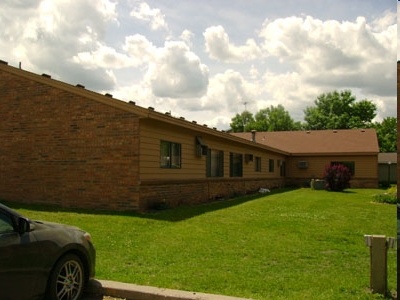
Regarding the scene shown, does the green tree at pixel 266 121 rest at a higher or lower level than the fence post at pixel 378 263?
higher

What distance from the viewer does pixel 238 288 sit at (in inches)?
213

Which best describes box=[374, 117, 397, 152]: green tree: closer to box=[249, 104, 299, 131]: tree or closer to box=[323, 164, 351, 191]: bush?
box=[249, 104, 299, 131]: tree

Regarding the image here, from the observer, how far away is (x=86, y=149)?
13258 millimetres

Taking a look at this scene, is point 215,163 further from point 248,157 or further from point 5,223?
point 5,223

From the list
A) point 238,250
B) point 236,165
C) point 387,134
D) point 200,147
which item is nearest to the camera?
point 238,250

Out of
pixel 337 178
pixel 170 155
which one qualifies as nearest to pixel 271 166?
pixel 337 178

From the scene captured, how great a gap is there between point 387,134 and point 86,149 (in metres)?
61.4

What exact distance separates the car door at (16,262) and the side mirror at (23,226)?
0.04 metres

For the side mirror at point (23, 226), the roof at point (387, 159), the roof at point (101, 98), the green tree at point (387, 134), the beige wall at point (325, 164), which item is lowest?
the side mirror at point (23, 226)

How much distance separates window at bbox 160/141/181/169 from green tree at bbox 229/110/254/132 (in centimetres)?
7291

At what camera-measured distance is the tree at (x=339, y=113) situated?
2665 inches

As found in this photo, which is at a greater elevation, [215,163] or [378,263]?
[215,163]

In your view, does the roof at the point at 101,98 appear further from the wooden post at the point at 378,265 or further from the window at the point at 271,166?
the window at the point at 271,166

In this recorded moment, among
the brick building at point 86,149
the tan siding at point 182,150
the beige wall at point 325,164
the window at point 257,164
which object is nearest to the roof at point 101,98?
the brick building at point 86,149
